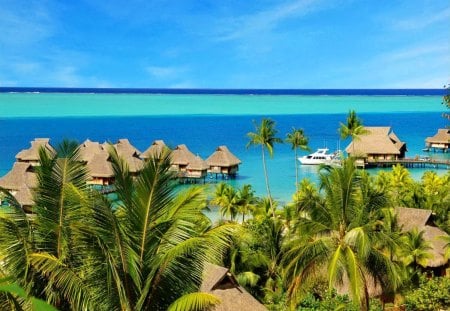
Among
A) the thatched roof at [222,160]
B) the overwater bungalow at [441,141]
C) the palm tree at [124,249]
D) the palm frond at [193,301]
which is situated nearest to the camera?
the palm frond at [193,301]

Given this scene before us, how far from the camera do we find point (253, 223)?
20859 millimetres

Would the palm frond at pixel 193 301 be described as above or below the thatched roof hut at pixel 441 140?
below

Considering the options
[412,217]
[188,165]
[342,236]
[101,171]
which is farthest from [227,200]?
[188,165]

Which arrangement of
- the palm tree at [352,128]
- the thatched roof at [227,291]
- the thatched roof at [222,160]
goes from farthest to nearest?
the thatched roof at [222,160] → the palm tree at [352,128] → the thatched roof at [227,291]

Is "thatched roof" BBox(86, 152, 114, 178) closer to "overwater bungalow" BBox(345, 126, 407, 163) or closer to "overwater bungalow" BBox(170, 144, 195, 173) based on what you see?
"overwater bungalow" BBox(170, 144, 195, 173)

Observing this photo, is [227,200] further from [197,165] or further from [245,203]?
[197,165]

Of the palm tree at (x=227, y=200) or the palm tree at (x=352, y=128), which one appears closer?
the palm tree at (x=227, y=200)

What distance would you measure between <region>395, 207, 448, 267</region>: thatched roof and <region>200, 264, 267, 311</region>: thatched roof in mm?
8713

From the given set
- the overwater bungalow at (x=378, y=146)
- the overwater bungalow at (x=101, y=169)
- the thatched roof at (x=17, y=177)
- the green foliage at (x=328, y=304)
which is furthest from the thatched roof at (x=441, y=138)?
the green foliage at (x=328, y=304)

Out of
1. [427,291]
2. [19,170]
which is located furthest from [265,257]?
[19,170]

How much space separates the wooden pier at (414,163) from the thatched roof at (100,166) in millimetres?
27477

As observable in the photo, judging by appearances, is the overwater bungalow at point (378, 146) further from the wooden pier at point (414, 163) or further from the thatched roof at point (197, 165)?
the thatched roof at point (197, 165)

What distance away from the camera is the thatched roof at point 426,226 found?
66.3 ft

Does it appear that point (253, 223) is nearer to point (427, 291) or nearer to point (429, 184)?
point (427, 291)
